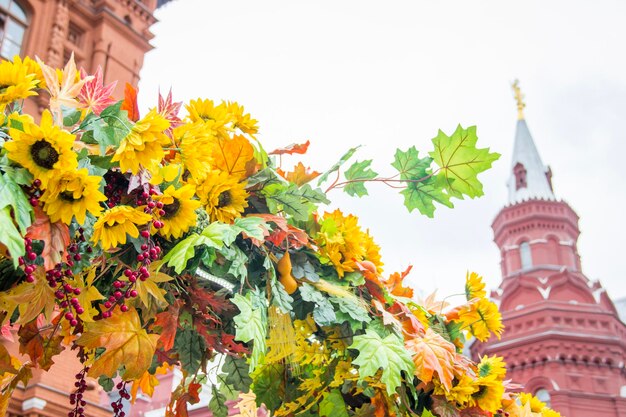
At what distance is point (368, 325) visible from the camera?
252cm

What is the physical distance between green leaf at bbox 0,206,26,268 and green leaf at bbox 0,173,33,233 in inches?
1.7

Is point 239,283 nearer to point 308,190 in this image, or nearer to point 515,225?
point 308,190

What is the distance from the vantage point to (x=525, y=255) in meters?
26.5

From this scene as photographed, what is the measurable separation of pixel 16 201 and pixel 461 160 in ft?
5.07

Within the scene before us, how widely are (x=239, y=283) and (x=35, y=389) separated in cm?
899

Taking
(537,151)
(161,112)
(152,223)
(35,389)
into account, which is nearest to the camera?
(152,223)

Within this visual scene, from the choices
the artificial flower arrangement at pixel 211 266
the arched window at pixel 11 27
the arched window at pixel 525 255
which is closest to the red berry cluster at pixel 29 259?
the artificial flower arrangement at pixel 211 266

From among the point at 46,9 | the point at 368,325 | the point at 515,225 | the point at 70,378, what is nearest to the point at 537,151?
the point at 515,225

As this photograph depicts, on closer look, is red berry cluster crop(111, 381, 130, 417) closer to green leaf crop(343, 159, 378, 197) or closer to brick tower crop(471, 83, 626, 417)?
green leaf crop(343, 159, 378, 197)

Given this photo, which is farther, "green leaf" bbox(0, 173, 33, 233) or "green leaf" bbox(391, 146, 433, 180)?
"green leaf" bbox(391, 146, 433, 180)

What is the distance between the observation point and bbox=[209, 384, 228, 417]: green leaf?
2967 millimetres

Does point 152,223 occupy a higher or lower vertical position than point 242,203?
lower

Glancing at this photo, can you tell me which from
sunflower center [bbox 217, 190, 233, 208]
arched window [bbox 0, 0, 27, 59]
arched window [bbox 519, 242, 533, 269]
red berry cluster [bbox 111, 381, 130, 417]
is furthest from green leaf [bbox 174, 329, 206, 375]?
arched window [bbox 519, 242, 533, 269]

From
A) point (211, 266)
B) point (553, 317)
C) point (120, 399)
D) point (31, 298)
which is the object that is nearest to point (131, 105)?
point (211, 266)
